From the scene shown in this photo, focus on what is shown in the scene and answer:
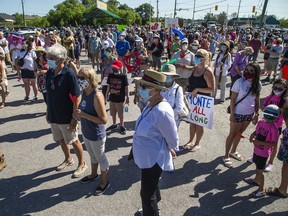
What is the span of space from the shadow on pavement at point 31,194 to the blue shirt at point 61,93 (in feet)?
3.46

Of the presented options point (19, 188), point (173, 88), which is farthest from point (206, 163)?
point (19, 188)

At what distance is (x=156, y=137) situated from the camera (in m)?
2.68

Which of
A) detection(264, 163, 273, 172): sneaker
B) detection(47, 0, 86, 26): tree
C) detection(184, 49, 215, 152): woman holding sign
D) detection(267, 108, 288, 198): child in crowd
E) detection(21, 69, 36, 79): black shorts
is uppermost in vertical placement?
detection(47, 0, 86, 26): tree

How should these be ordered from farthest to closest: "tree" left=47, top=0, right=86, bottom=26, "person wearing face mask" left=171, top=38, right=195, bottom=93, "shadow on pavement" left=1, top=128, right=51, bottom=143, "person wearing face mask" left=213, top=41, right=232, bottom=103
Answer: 1. "tree" left=47, top=0, right=86, bottom=26
2. "person wearing face mask" left=213, top=41, right=232, bottom=103
3. "person wearing face mask" left=171, top=38, right=195, bottom=93
4. "shadow on pavement" left=1, top=128, right=51, bottom=143

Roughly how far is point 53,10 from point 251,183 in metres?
58.2

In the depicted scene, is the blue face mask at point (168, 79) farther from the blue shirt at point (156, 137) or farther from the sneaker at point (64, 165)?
the sneaker at point (64, 165)

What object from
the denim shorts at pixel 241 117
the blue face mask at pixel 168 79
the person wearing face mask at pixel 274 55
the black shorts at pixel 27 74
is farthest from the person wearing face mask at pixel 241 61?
the black shorts at pixel 27 74

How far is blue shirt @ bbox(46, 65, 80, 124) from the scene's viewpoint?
12.4 ft

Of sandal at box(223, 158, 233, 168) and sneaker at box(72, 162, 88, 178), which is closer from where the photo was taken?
sneaker at box(72, 162, 88, 178)

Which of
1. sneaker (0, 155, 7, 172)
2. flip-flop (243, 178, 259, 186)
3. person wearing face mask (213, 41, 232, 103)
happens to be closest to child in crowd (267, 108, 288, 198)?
flip-flop (243, 178, 259, 186)

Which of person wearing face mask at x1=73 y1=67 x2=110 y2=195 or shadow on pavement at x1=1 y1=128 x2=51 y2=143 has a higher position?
person wearing face mask at x1=73 y1=67 x2=110 y2=195

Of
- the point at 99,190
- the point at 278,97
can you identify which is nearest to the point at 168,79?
the point at 99,190

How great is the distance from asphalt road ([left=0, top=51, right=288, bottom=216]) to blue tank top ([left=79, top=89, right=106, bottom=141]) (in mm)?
931

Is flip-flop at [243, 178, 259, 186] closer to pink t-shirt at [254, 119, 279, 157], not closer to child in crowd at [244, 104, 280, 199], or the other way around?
child in crowd at [244, 104, 280, 199]
